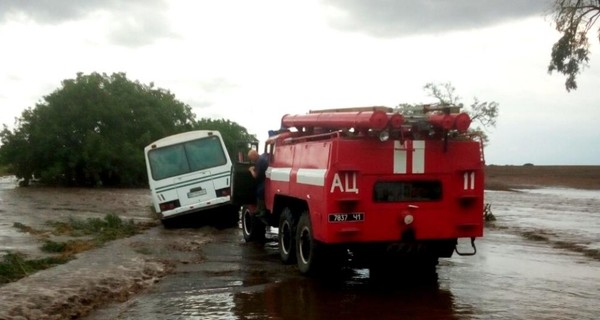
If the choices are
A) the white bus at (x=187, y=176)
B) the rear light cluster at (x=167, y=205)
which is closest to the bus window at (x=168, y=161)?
the white bus at (x=187, y=176)

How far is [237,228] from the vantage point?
22.1 meters

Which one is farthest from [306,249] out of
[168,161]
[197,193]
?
[168,161]

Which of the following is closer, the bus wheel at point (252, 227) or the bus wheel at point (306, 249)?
the bus wheel at point (306, 249)

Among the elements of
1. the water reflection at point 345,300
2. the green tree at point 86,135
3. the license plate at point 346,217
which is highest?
the green tree at point 86,135

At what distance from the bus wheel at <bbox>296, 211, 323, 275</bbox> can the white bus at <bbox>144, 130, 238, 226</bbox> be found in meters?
9.23

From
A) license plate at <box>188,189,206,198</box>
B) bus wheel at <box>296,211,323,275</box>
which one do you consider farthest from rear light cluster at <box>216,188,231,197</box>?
bus wheel at <box>296,211,323,275</box>

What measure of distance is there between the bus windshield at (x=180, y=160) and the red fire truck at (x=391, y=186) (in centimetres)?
991

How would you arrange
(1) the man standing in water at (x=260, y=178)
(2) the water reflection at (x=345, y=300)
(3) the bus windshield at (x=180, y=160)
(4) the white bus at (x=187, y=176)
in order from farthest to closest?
(3) the bus windshield at (x=180, y=160) < (4) the white bus at (x=187, y=176) < (1) the man standing in water at (x=260, y=178) < (2) the water reflection at (x=345, y=300)

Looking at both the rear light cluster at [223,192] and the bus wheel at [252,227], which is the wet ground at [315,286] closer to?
the bus wheel at [252,227]

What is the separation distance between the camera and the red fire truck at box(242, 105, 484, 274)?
10.6 metres

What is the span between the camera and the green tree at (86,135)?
51125 millimetres

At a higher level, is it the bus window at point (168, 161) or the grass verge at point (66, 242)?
the bus window at point (168, 161)

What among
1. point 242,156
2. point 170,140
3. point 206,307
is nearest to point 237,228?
point 170,140

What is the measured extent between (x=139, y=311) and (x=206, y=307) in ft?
2.54
